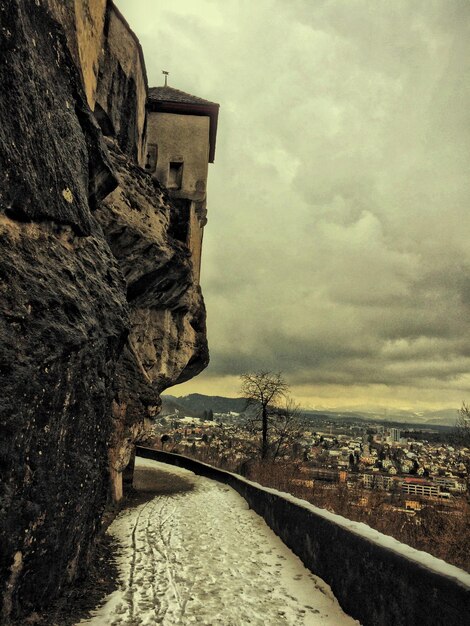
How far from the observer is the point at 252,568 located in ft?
21.7

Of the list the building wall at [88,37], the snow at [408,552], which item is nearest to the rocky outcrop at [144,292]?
the building wall at [88,37]

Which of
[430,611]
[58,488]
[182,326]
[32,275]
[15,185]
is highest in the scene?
[182,326]

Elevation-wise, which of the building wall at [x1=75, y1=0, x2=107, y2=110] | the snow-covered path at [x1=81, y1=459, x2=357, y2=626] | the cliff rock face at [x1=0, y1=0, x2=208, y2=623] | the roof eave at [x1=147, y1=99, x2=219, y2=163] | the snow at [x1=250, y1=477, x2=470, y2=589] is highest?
the roof eave at [x1=147, y1=99, x2=219, y2=163]

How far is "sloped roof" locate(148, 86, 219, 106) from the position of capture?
20906mm

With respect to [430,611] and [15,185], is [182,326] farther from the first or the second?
[430,611]

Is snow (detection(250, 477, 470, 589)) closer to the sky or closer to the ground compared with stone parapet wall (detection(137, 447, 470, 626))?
closer to the sky

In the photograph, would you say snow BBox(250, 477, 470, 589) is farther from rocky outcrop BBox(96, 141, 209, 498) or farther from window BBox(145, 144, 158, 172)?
window BBox(145, 144, 158, 172)

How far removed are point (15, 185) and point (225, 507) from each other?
10.6 meters

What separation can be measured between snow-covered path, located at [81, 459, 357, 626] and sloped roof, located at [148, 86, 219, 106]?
59.6 ft

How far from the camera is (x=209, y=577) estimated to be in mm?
6035

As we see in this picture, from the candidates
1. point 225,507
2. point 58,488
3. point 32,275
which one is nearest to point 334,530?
point 58,488

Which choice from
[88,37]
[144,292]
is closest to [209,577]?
[144,292]

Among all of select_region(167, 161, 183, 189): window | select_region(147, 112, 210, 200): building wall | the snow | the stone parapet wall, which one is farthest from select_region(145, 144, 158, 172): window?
the snow

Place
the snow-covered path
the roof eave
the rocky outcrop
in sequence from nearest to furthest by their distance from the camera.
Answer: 1. the snow-covered path
2. the rocky outcrop
3. the roof eave
